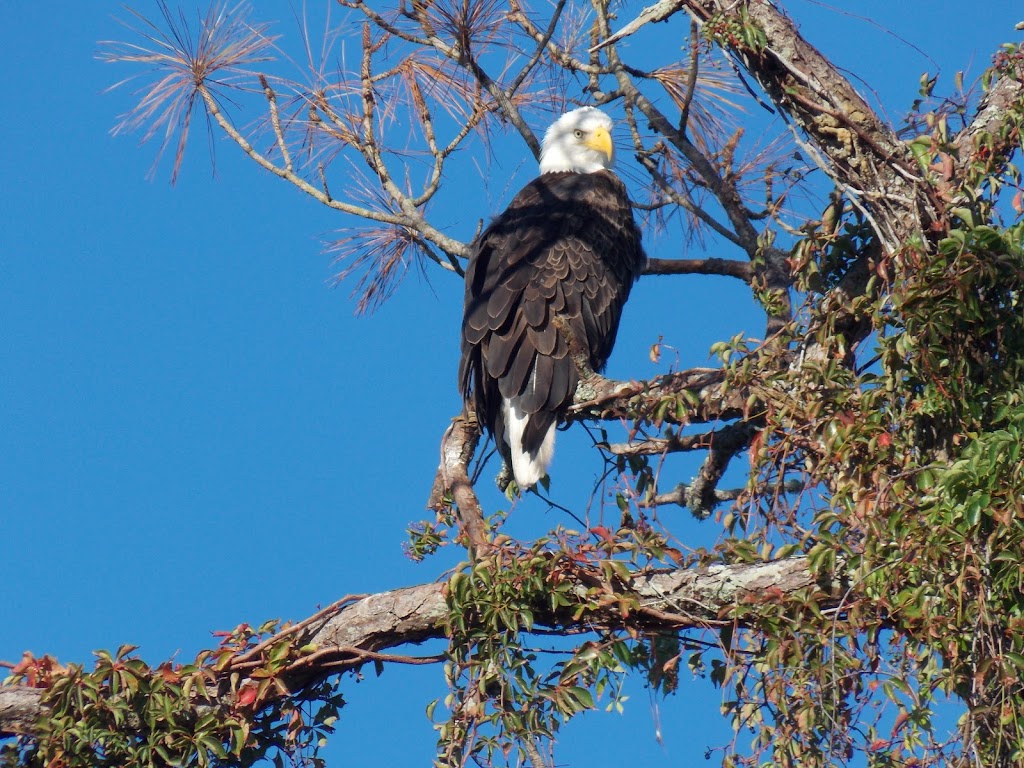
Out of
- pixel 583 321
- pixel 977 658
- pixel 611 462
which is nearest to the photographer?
pixel 977 658

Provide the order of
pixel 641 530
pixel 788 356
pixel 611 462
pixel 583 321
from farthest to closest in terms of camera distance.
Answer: pixel 583 321, pixel 611 462, pixel 788 356, pixel 641 530

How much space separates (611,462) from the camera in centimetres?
346

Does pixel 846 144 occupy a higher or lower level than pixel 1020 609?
higher

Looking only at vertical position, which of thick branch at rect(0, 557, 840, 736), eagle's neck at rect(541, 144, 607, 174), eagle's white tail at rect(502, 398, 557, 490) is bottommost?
thick branch at rect(0, 557, 840, 736)

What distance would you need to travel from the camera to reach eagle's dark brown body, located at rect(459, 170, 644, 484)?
4242mm

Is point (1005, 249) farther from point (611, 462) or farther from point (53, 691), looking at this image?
point (53, 691)

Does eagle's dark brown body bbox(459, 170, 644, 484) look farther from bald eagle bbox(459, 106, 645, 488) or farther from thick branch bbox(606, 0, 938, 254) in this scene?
thick branch bbox(606, 0, 938, 254)

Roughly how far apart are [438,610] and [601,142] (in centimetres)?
316

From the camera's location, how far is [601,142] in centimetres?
568

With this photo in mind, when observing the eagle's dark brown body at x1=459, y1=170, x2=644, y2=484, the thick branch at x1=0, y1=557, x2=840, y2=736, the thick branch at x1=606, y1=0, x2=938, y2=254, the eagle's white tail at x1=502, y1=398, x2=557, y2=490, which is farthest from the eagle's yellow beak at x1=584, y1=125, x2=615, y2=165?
the thick branch at x1=0, y1=557, x2=840, y2=736

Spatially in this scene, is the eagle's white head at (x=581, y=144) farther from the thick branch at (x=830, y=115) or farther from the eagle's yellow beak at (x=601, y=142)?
the thick branch at (x=830, y=115)

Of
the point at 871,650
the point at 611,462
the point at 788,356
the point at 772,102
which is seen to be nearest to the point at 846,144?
the point at 772,102

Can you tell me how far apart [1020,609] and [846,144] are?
1399 mm

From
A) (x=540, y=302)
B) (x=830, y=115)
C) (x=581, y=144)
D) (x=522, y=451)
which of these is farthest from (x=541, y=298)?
(x=581, y=144)
